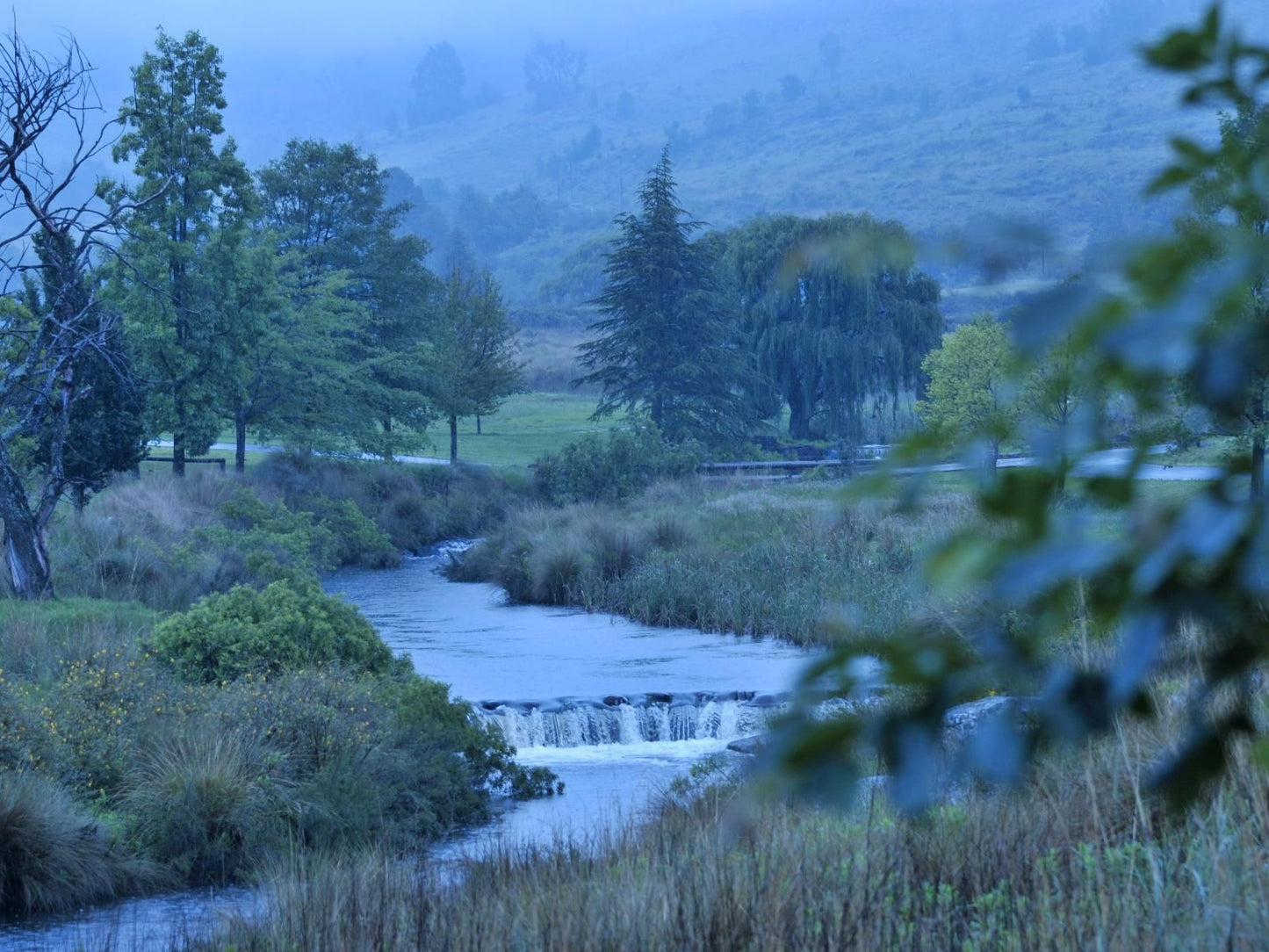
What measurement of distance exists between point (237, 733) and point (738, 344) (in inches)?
1712

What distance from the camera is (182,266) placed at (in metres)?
31.1

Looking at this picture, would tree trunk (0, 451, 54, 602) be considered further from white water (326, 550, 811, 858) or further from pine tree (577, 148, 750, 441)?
pine tree (577, 148, 750, 441)

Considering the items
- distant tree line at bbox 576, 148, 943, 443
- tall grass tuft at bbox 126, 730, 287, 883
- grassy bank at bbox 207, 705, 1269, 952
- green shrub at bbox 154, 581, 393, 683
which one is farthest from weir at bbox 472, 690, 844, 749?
distant tree line at bbox 576, 148, 943, 443

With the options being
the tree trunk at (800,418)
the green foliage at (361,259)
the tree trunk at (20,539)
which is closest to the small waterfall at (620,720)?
the tree trunk at (20,539)

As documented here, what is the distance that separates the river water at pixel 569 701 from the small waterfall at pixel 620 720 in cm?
1

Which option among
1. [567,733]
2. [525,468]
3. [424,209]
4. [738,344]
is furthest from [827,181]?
[567,733]

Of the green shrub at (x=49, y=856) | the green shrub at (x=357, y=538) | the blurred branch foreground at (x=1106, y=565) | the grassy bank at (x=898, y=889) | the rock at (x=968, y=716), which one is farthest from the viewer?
the green shrub at (x=357, y=538)

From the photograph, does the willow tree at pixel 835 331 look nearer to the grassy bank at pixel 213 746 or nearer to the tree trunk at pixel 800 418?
the tree trunk at pixel 800 418

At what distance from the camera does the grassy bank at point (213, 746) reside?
952cm

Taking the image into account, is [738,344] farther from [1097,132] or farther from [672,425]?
[1097,132]

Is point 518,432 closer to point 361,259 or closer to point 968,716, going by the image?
point 361,259

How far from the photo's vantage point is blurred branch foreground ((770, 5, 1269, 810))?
3.47 ft

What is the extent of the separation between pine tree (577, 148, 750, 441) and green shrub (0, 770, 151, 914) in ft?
129

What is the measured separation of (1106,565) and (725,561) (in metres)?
22.5
